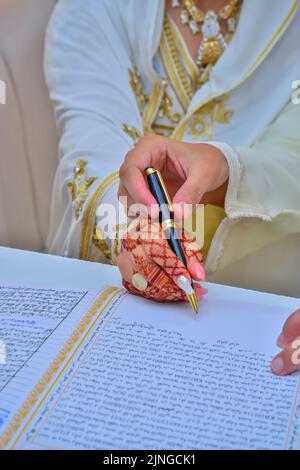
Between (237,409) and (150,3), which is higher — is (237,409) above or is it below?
below

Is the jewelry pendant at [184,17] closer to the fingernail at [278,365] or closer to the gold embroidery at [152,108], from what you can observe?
the gold embroidery at [152,108]

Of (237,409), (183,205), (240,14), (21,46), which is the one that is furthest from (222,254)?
(21,46)

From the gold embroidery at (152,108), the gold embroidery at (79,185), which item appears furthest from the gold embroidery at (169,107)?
the gold embroidery at (79,185)

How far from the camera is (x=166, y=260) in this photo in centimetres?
54

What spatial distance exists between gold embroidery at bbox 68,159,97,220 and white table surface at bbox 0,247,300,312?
126 mm

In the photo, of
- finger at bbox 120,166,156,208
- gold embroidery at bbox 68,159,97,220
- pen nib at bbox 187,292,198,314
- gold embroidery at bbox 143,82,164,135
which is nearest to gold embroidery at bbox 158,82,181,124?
gold embroidery at bbox 143,82,164,135

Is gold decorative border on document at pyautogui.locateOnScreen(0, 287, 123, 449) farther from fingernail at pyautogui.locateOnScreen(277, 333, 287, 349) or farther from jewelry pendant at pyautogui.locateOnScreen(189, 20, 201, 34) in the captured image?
jewelry pendant at pyautogui.locateOnScreen(189, 20, 201, 34)

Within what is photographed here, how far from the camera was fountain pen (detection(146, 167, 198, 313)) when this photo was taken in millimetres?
525

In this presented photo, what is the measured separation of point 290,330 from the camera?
48 cm

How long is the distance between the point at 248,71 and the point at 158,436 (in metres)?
0.60

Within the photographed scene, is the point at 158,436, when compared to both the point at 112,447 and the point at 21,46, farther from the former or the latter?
the point at 21,46

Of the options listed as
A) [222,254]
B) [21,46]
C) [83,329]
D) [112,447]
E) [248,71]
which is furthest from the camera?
[21,46]

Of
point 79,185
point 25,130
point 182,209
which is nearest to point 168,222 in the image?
point 182,209

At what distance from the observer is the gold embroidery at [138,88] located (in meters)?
0.89
